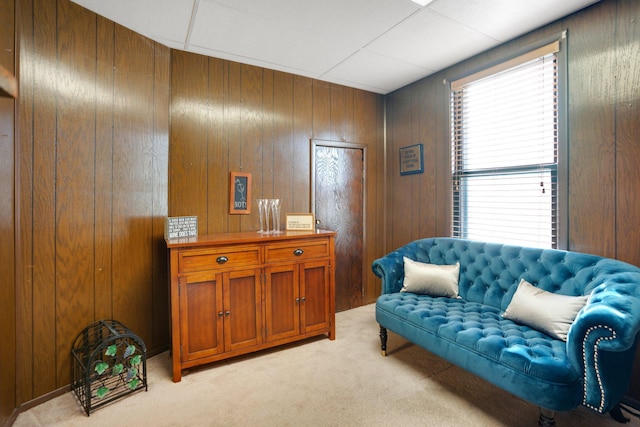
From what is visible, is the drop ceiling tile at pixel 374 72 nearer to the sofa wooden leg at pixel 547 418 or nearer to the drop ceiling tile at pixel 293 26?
the drop ceiling tile at pixel 293 26

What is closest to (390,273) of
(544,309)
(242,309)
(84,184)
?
(544,309)

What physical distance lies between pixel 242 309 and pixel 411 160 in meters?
2.39

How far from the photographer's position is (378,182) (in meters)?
4.00

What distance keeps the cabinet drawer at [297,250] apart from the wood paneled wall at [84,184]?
961 millimetres

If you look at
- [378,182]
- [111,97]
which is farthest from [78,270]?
[378,182]

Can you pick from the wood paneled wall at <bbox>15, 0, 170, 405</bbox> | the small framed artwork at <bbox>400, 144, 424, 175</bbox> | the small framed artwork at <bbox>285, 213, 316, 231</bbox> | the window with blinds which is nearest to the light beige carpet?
the wood paneled wall at <bbox>15, 0, 170, 405</bbox>

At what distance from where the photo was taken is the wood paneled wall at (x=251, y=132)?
114 inches

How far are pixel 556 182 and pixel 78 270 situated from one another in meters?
3.49

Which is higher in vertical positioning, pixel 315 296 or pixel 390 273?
pixel 390 273

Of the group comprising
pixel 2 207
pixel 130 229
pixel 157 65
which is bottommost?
pixel 130 229

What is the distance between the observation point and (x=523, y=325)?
206 centimetres

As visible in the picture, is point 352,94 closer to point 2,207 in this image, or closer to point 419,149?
point 419,149

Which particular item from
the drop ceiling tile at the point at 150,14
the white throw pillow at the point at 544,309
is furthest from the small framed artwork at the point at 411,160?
the drop ceiling tile at the point at 150,14

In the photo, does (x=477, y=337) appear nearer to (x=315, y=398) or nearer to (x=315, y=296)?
(x=315, y=398)
